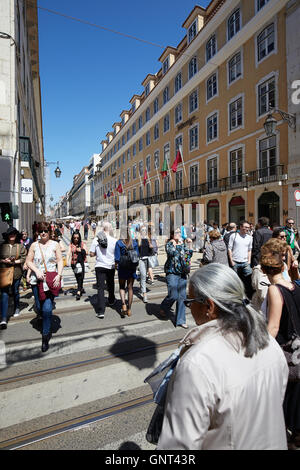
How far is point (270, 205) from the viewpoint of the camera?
17922mm

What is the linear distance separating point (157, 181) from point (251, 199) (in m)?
17.5

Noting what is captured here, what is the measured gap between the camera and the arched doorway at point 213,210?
75.8 ft

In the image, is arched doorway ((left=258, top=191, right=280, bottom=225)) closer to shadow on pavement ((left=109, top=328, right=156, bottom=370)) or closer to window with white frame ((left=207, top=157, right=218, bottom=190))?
window with white frame ((left=207, top=157, right=218, bottom=190))

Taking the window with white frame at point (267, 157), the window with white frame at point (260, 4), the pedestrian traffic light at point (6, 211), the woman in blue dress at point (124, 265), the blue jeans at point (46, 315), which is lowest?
the blue jeans at point (46, 315)

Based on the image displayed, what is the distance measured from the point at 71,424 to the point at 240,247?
182 inches

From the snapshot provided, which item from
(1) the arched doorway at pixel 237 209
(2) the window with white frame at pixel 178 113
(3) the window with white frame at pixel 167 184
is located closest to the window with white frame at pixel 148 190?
(3) the window with white frame at pixel 167 184

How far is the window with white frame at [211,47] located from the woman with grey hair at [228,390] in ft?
86.4

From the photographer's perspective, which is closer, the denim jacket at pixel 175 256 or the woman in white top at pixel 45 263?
the woman in white top at pixel 45 263

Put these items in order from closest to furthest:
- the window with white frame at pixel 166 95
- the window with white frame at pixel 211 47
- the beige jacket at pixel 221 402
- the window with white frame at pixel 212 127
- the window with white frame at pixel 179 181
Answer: the beige jacket at pixel 221 402
the window with white frame at pixel 211 47
the window with white frame at pixel 212 127
the window with white frame at pixel 179 181
the window with white frame at pixel 166 95

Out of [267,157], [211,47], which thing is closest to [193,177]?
[267,157]

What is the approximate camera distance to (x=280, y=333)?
2.10m

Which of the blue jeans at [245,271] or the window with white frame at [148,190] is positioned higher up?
the window with white frame at [148,190]

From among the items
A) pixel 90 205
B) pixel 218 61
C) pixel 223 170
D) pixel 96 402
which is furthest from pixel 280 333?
pixel 90 205

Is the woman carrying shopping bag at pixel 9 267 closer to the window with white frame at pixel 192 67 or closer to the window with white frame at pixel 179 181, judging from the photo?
the window with white frame at pixel 179 181
